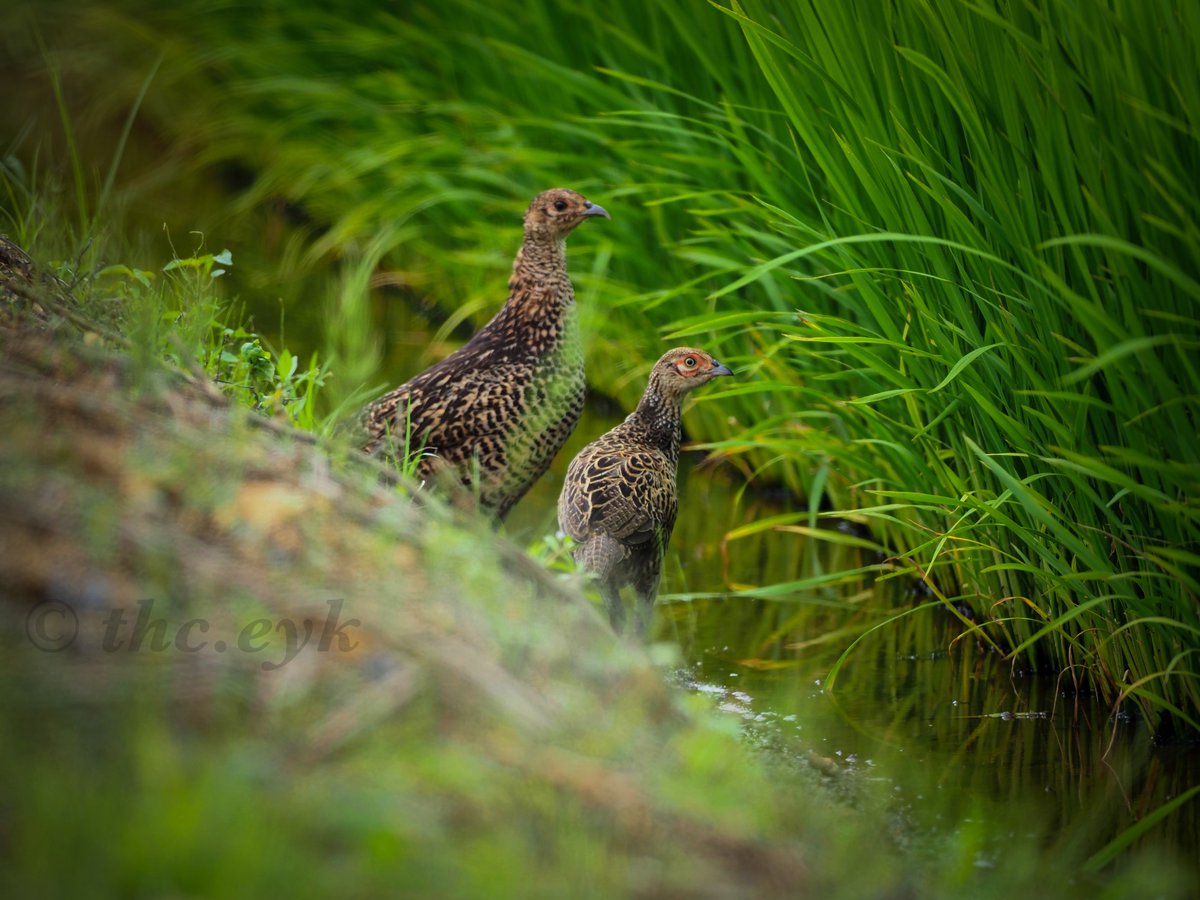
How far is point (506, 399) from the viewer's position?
5082mm

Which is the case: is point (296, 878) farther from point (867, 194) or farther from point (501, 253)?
point (501, 253)

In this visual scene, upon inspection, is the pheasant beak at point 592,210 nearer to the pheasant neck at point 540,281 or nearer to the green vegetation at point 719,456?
the pheasant neck at point 540,281

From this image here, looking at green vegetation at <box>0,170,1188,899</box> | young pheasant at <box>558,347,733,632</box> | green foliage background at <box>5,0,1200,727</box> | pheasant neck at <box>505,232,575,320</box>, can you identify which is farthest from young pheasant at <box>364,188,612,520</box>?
green vegetation at <box>0,170,1188,899</box>

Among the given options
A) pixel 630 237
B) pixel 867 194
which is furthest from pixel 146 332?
pixel 630 237

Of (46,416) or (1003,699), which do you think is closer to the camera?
(46,416)

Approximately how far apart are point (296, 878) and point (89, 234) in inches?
134

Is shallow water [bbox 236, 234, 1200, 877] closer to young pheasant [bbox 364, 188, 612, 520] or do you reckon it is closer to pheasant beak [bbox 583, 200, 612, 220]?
young pheasant [bbox 364, 188, 612, 520]

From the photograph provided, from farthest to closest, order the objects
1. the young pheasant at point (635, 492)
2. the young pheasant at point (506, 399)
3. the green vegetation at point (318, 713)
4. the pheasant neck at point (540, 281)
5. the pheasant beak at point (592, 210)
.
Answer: the pheasant beak at point (592, 210)
the pheasant neck at point (540, 281)
the young pheasant at point (506, 399)
the young pheasant at point (635, 492)
the green vegetation at point (318, 713)

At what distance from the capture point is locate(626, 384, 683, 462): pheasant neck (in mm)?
5383

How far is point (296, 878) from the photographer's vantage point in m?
2.38

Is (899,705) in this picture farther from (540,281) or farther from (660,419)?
(540,281)

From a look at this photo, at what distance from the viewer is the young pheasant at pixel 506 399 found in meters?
4.98

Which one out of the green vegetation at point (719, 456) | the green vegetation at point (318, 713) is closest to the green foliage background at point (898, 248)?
the green vegetation at point (719, 456)

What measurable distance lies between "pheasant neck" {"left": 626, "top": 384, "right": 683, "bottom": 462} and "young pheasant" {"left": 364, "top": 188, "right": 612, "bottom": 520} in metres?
0.24
